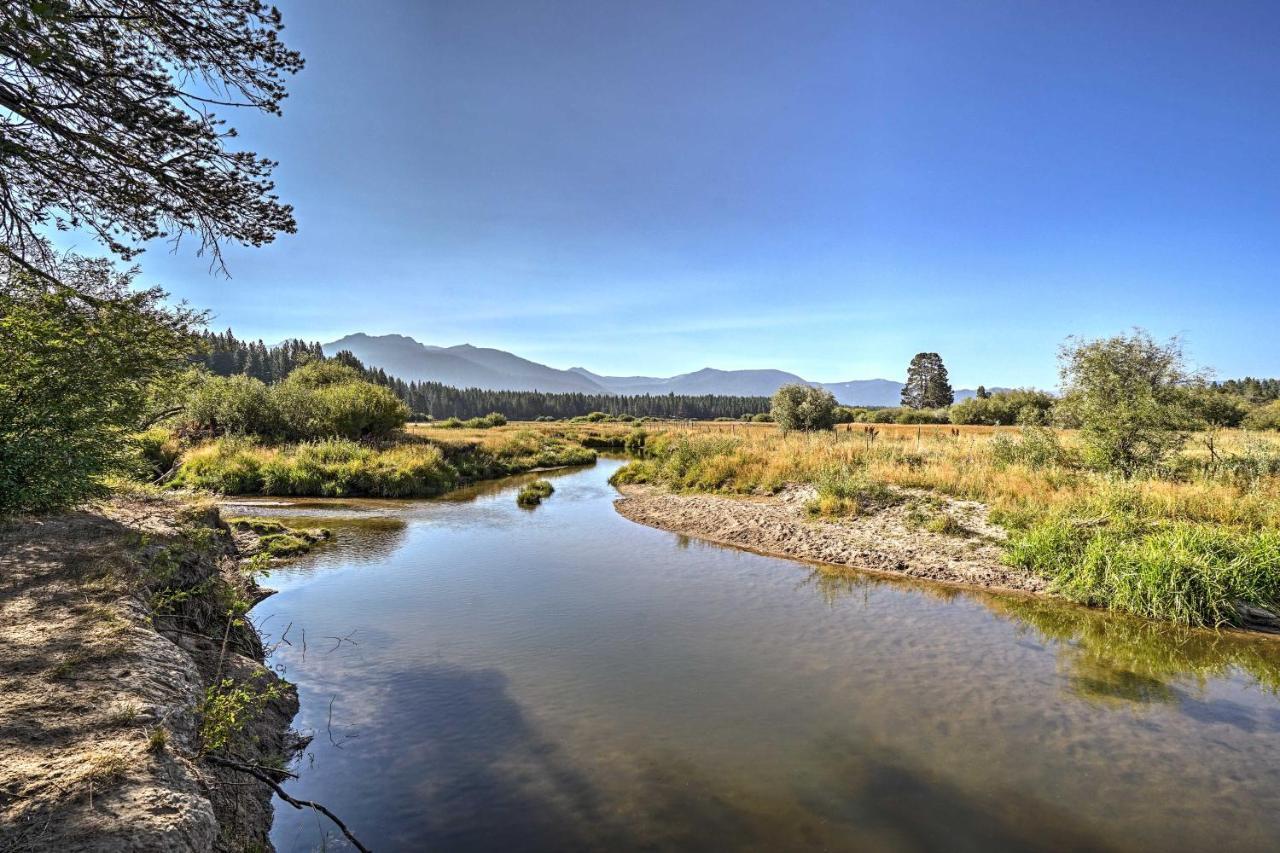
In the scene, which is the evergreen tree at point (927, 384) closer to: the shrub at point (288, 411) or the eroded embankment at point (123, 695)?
the shrub at point (288, 411)

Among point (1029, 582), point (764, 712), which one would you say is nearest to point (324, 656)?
point (764, 712)

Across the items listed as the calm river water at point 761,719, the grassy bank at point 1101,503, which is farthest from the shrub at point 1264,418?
the calm river water at point 761,719

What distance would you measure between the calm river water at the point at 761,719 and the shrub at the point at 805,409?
35788mm

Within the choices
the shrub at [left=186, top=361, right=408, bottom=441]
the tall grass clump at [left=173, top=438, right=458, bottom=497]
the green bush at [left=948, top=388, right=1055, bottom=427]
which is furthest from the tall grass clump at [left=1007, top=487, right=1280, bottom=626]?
the green bush at [left=948, top=388, right=1055, bottom=427]

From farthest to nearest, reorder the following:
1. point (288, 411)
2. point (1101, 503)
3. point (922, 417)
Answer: point (922, 417)
point (288, 411)
point (1101, 503)

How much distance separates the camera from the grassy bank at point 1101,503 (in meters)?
11.8

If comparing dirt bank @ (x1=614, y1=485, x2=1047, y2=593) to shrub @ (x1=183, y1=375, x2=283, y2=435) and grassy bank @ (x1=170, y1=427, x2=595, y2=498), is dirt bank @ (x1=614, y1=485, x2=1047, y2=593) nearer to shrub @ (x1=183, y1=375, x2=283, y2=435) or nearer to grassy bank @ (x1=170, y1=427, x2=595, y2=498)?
grassy bank @ (x1=170, y1=427, x2=595, y2=498)

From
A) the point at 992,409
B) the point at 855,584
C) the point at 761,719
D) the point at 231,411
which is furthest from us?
the point at 992,409

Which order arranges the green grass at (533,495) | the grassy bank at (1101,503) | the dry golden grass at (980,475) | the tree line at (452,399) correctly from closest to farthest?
the grassy bank at (1101,503), the dry golden grass at (980,475), the green grass at (533,495), the tree line at (452,399)

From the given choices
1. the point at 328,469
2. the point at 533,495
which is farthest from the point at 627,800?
the point at 328,469

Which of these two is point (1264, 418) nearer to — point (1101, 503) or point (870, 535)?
point (1101, 503)

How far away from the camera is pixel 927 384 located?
9650 centimetres

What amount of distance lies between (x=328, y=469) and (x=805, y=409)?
3519cm

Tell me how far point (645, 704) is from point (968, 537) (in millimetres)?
12413
